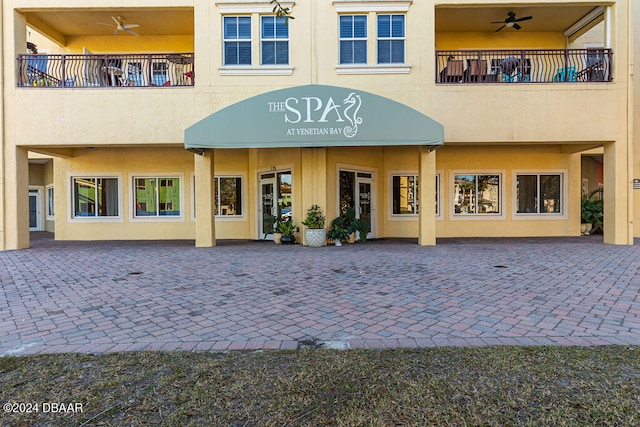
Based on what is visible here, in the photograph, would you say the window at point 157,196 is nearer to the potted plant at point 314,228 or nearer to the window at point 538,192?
the potted plant at point 314,228

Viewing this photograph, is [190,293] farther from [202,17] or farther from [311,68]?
[202,17]

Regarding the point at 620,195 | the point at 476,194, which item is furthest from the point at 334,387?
the point at 476,194

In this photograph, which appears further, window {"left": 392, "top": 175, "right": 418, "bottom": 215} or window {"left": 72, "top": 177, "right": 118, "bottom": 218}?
window {"left": 392, "top": 175, "right": 418, "bottom": 215}

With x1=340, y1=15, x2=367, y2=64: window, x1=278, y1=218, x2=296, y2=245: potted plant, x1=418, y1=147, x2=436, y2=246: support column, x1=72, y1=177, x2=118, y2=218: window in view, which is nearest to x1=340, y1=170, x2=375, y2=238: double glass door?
x1=278, y1=218, x2=296, y2=245: potted plant

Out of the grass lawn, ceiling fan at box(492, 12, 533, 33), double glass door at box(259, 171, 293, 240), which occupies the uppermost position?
ceiling fan at box(492, 12, 533, 33)

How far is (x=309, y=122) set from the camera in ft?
32.4

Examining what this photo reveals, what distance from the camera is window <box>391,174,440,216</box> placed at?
14.5m

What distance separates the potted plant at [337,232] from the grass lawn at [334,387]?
26.6ft

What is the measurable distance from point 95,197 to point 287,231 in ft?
27.6

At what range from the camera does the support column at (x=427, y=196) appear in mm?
11453

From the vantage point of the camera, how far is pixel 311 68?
11242 millimetres

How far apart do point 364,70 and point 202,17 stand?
5355 mm

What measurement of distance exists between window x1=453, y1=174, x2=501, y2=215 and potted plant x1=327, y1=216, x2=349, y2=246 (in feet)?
17.7

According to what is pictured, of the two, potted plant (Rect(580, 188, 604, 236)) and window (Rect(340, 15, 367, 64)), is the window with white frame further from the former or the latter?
potted plant (Rect(580, 188, 604, 236))
